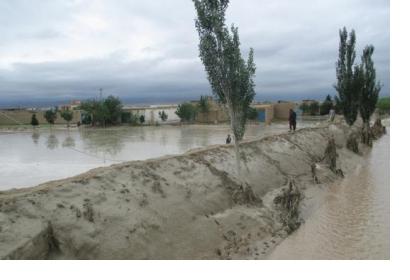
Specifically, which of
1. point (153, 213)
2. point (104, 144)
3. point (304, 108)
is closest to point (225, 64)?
point (153, 213)

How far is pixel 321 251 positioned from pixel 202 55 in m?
4.63

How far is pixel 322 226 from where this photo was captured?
902cm

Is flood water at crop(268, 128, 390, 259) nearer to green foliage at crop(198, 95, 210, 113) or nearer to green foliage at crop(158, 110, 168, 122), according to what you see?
green foliage at crop(198, 95, 210, 113)

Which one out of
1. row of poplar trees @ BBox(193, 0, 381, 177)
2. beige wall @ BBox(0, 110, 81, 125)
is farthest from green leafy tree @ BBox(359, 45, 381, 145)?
beige wall @ BBox(0, 110, 81, 125)

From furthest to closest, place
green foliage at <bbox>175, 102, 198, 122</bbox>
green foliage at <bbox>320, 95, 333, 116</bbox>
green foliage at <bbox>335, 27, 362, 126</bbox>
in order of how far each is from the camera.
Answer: green foliage at <bbox>175, 102, 198, 122</bbox>, green foliage at <bbox>320, 95, 333, 116</bbox>, green foliage at <bbox>335, 27, 362, 126</bbox>

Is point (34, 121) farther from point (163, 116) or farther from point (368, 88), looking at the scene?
point (368, 88)

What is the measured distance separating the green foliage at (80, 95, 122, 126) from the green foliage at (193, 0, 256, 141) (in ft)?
176

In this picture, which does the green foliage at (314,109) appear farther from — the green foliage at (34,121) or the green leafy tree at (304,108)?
the green foliage at (34,121)

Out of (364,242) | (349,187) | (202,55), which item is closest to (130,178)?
(202,55)

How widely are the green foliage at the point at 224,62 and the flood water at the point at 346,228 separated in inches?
104

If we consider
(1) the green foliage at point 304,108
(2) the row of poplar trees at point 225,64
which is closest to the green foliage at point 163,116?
(1) the green foliage at point 304,108

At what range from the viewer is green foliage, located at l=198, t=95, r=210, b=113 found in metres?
62.2
